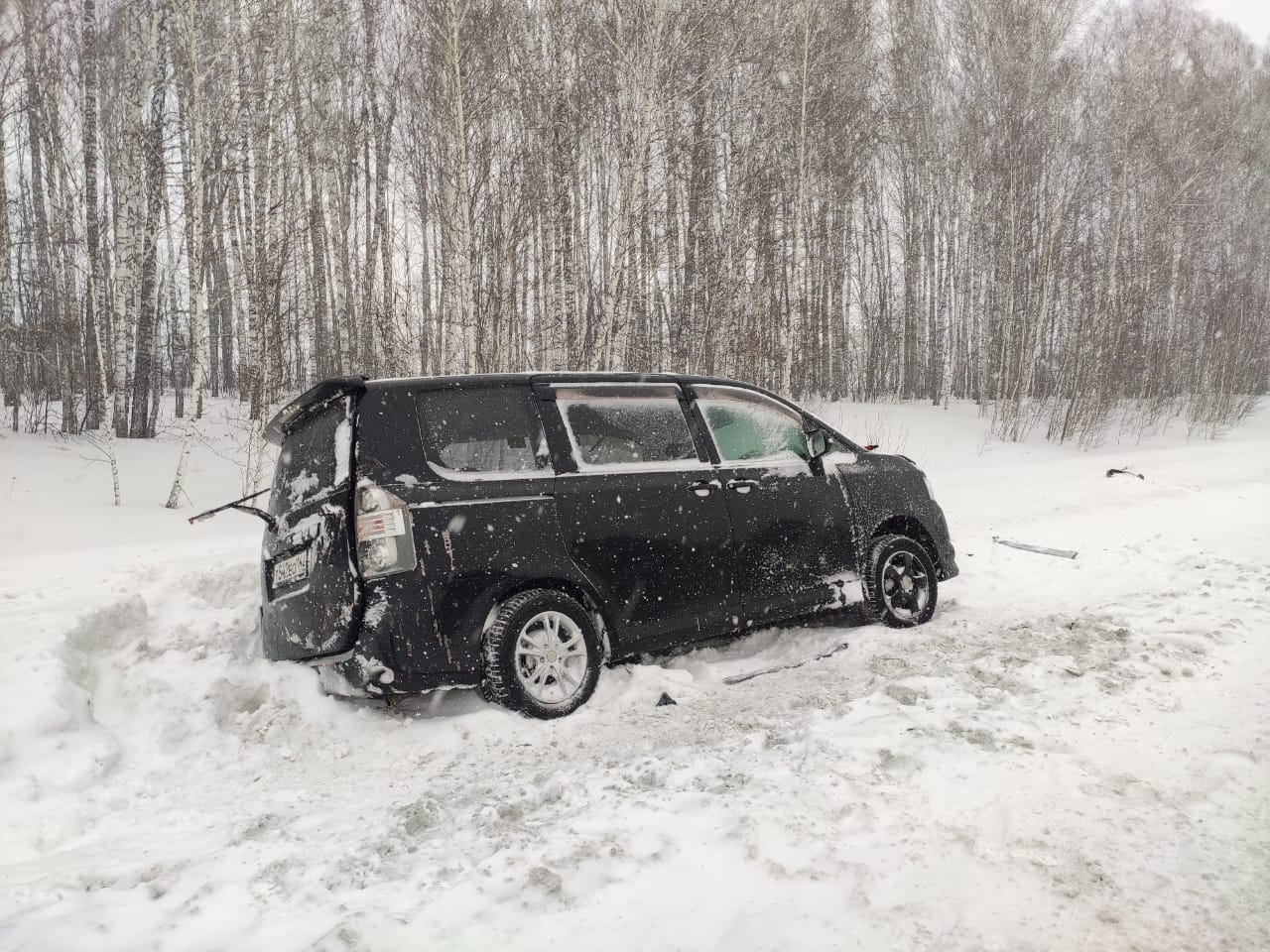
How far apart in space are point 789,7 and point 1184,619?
51.5ft

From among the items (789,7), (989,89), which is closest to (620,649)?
(789,7)

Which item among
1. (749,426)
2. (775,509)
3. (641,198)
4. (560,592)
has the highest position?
(641,198)

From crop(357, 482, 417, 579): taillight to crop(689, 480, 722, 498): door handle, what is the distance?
5.53ft

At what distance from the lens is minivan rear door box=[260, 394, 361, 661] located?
374cm

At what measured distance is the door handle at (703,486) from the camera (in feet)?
15.2

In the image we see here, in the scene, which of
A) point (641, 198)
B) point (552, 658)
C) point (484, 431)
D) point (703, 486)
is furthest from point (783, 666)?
point (641, 198)

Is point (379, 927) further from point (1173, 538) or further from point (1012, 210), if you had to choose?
point (1012, 210)

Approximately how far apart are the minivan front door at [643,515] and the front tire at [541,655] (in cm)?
22

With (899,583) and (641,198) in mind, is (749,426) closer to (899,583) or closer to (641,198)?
(899,583)

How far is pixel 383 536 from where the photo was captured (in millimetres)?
3670

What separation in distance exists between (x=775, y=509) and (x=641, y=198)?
10985 mm

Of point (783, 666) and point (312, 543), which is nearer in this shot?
point (312, 543)

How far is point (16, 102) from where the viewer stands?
15969mm

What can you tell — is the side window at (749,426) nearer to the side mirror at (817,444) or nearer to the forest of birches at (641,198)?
the side mirror at (817,444)
